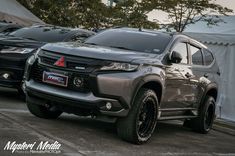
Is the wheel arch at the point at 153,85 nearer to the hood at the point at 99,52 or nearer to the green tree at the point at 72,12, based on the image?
the hood at the point at 99,52

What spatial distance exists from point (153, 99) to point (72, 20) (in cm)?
2432

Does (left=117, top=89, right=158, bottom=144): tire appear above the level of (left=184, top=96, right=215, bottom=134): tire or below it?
above

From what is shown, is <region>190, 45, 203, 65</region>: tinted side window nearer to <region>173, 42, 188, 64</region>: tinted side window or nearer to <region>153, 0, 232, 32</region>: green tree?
<region>173, 42, 188, 64</region>: tinted side window

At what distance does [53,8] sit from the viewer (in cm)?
3186

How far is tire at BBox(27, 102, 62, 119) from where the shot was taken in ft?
27.2

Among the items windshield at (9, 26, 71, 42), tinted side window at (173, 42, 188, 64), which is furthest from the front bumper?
tinted side window at (173, 42, 188, 64)

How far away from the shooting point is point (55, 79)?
727 cm

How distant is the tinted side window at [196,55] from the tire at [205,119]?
2.33 feet

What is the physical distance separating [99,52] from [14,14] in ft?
58.8

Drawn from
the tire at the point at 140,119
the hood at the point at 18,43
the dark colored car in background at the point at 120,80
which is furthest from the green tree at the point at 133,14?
the tire at the point at 140,119

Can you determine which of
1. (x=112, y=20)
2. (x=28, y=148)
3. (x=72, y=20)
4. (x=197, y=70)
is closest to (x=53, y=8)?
(x=72, y=20)

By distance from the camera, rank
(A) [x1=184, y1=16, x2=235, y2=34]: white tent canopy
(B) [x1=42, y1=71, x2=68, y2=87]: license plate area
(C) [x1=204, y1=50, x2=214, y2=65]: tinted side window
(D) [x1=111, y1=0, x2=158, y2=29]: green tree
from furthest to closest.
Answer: (D) [x1=111, y1=0, x2=158, y2=29]: green tree, (A) [x1=184, y1=16, x2=235, y2=34]: white tent canopy, (C) [x1=204, y1=50, x2=214, y2=65]: tinted side window, (B) [x1=42, y1=71, x2=68, y2=87]: license plate area

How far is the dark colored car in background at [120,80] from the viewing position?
6922 mm

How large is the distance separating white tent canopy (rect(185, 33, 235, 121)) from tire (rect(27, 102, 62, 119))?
20.2 feet
